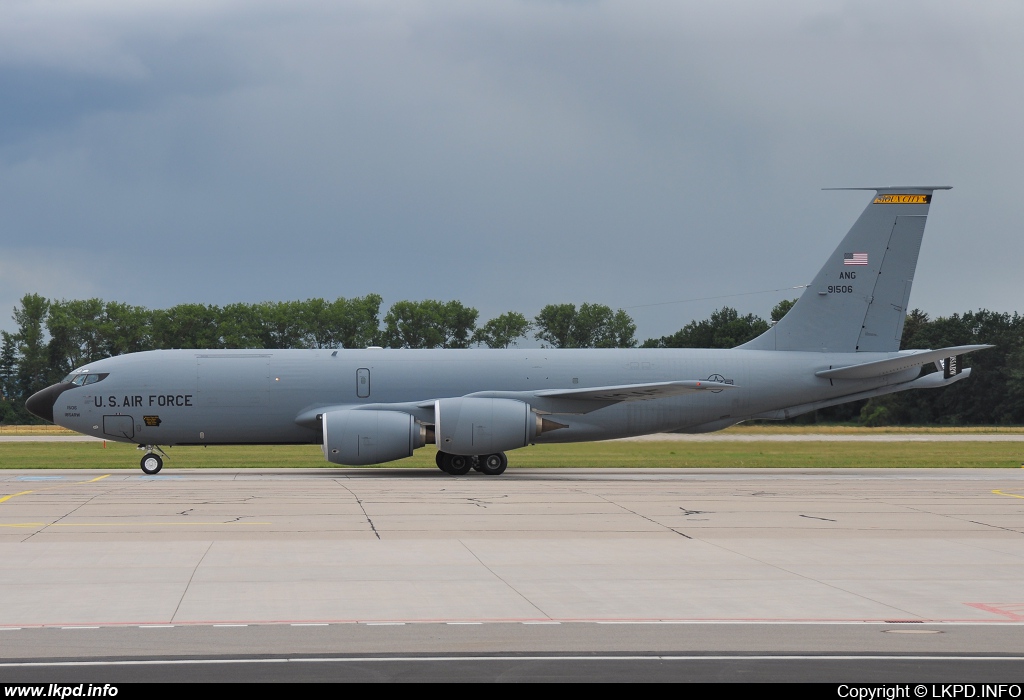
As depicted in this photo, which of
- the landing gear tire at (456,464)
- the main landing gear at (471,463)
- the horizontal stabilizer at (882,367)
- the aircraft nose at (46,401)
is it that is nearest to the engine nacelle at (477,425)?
the main landing gear at (471,463)

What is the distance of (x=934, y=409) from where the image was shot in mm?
90562

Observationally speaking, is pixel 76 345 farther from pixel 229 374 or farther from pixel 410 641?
pixel 410 641

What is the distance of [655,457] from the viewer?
1603 inches

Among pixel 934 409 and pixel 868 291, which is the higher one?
pixel 868 291

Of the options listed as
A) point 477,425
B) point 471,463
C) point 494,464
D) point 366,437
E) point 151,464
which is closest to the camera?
point 366,437

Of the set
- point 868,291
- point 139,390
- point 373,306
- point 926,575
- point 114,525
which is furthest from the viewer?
point 373,306

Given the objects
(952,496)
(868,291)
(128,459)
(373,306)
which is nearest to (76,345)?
(373,306)

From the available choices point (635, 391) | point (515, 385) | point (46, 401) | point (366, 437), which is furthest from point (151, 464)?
point (635, 391)

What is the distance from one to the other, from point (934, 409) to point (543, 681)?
Result: 9090 cm

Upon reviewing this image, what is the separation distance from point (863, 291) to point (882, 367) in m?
2.68

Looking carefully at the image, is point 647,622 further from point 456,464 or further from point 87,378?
point 87,378

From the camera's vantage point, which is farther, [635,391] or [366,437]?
[635,391]

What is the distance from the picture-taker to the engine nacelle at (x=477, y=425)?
1195 inches

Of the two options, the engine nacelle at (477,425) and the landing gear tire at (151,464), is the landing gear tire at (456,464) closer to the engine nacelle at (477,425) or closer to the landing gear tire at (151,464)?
the engine nacelle at (477,425)
